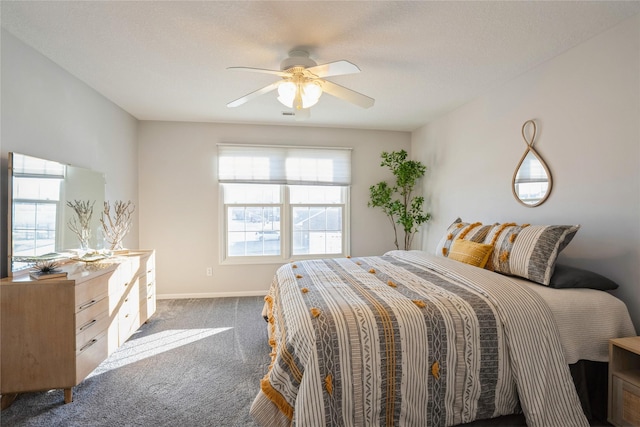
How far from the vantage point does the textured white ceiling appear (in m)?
1.88

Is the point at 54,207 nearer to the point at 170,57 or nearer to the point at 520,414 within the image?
the point at 170,57

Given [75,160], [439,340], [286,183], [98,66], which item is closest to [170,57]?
[98,66]

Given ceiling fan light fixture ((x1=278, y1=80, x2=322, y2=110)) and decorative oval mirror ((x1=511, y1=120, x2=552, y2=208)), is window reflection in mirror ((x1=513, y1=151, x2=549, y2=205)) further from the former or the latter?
ceiling fan light fixture ((x1=278, y1=80, x2=322, y2=110))

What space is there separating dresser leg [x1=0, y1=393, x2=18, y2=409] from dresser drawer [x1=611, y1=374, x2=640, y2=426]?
3667 millimetres

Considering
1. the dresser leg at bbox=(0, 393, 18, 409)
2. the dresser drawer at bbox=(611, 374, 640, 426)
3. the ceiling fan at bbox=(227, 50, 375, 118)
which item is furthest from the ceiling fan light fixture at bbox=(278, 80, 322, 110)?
the dresser leg at bbox=(0, 393, 18, 409)

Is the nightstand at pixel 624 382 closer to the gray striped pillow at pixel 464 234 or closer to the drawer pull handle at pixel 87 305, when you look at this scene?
the gray striped pillow at pixel 464 234

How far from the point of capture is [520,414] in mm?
1791

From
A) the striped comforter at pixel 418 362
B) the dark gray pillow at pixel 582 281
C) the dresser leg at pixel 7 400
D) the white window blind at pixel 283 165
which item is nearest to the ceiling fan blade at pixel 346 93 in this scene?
the striped comforter at pixel 418 362

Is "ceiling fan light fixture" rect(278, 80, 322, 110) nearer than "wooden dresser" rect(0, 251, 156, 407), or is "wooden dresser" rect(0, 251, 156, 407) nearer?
"wooden dresser" rect(0, 251, 156, 407)

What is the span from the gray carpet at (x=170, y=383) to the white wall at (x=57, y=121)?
3.26 feet

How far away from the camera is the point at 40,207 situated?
7.43 ft

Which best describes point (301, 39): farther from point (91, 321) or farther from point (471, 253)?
point (91, 321)

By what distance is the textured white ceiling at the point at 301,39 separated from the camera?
1.88 meters

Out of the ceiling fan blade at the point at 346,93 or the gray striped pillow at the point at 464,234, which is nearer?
the ceiling fan blade at the point at 346,93
